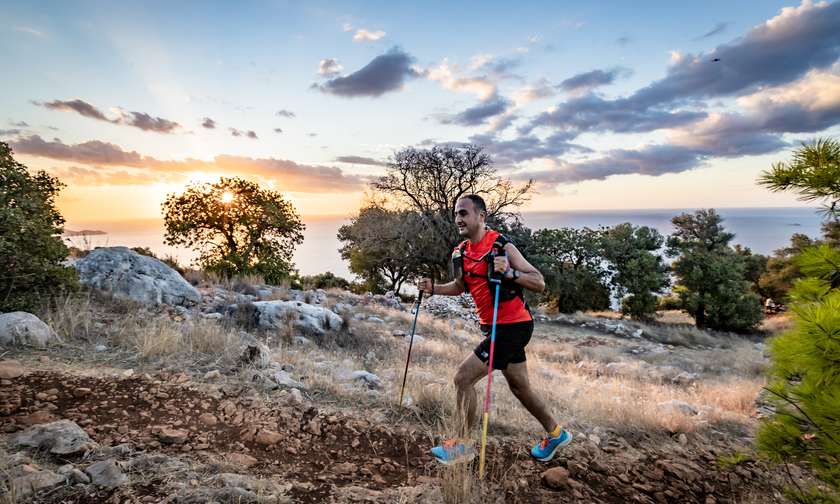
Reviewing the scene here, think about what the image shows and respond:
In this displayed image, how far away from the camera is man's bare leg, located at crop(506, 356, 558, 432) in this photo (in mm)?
3801

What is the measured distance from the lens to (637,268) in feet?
89.8

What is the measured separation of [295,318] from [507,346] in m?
6.14

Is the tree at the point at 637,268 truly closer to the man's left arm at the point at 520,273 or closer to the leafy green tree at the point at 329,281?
the leafy green tree at the point at 329,281

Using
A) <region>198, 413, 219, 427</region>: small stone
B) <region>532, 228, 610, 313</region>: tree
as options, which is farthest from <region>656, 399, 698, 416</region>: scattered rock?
<region>532, 228, 610, 313</region>: tree

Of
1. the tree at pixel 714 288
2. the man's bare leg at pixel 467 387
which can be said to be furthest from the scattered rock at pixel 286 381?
the tree at pixel 714 288

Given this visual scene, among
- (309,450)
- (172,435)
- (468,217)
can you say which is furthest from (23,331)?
(468,217)

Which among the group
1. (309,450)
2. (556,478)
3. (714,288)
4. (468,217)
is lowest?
(714,288)

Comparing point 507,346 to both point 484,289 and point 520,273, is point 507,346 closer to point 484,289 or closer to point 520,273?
point 484,289

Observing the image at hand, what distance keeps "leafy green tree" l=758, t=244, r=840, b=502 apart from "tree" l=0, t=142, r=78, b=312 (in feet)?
29.0

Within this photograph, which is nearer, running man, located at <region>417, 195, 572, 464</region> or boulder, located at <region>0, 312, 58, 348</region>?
running man, located at <region>417, 195, 572, 464</region>

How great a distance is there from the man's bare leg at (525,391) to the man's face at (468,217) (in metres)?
1.31

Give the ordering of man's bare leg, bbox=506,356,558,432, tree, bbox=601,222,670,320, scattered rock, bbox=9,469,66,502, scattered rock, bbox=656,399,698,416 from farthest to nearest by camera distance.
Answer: tree, bbox=601,222,670,320
scattered rock, bbox=656,399,698,416
man's bare leg, bbox=506,356,558,432
scattered rock, bbox=9,469,66,502

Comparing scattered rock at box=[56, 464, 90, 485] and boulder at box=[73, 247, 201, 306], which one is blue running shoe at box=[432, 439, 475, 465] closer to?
scattered rock at box=[56, 464, 90, 485]

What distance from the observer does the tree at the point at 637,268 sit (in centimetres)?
2706
